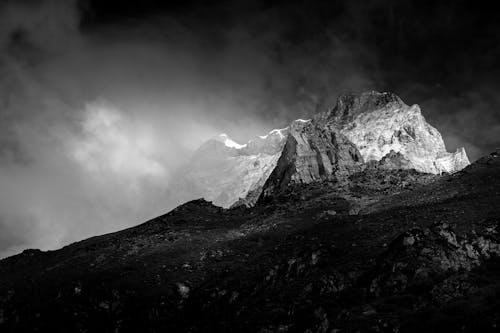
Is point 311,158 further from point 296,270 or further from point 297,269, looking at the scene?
point 296,270

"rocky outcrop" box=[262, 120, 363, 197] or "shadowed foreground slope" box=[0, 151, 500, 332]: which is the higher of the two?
"rocky outcrop" box=[262, 120, 363, 197]

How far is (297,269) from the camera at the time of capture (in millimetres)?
59250

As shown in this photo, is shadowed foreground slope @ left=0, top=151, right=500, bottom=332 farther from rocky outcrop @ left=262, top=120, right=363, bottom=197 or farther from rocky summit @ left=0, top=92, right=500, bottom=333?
rocky outcrop @ left=262, top=120, right=363, bottom=197

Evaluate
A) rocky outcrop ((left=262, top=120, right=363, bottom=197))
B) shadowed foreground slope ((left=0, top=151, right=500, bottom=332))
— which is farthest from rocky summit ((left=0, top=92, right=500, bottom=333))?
rocky outcrop ((left=262, top=120, right=363, bottom=197))

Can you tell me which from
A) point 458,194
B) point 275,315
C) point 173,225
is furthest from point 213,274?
point 458,194

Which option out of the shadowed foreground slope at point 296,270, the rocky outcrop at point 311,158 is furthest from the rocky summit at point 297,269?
the rocky outcrop at point 311,158

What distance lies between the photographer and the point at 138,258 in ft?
243

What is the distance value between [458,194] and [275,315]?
4761 centimetres

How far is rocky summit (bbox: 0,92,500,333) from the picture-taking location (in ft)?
144

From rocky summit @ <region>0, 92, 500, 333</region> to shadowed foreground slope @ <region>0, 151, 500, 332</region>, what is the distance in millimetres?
202

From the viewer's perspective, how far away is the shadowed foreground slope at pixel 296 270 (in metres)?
44.0

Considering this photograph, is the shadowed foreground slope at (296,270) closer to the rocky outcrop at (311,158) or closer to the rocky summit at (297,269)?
the rocky summit at (297,269)

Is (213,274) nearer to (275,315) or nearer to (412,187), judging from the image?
(275,315)

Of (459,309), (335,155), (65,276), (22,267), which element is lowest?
(459,309)
